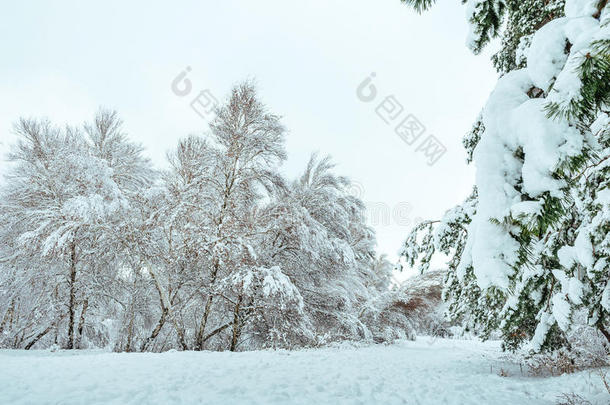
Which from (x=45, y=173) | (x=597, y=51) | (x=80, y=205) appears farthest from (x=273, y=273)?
(x=45, y=173)

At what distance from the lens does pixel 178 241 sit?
7.75 meters

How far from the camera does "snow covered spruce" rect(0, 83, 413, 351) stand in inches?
286

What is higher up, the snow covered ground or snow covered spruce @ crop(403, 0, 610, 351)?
snow covered spruce @ crop(403, 0, 610, 351)

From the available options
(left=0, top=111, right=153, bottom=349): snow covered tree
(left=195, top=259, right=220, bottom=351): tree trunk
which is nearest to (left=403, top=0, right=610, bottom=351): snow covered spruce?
(left=195, top=259, right=220, bottom=351): tree trunk

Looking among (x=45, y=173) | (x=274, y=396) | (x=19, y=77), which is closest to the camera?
(x=274, y=396)

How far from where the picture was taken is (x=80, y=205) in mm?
6543

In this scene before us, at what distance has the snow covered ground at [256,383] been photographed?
3180mm

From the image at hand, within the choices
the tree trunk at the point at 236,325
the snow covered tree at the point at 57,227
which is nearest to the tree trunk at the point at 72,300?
the snow covered tree at the point at 57,227

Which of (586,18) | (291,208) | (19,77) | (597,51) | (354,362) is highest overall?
(19,77)

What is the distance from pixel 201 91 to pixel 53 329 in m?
8.14

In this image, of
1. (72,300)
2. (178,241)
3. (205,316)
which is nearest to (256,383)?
(205,316)

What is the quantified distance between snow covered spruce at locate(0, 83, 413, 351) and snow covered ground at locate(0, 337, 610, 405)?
213 centimetres

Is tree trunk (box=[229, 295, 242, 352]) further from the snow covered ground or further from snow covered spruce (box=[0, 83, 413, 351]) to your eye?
the snow covered ground

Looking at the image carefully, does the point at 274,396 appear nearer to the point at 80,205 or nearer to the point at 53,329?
the point at 80,205
